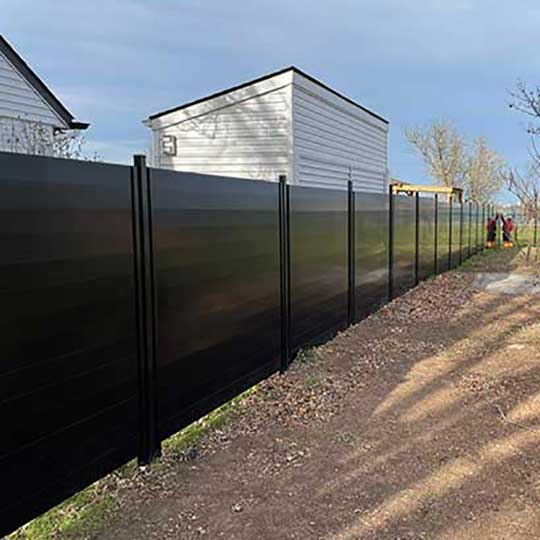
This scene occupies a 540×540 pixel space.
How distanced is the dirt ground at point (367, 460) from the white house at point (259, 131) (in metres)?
5.69

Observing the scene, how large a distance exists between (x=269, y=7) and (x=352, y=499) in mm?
12061

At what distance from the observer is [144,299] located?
2.65 metres

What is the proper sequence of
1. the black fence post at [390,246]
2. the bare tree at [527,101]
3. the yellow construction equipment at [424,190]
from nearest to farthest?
the black fence post at [390,246] < the bare tree at [527,101] < the yellow construction equipment at [424,190]

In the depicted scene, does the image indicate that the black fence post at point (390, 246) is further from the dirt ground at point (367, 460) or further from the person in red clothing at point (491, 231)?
the person in red clothing at point (491, 231)

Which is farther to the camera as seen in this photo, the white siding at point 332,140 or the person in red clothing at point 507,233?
Result: the person in red clothing at point 507,233

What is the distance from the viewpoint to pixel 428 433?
3361 millimetres

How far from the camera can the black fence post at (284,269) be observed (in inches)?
173

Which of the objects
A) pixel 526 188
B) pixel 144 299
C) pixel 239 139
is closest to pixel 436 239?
pixel 526 188

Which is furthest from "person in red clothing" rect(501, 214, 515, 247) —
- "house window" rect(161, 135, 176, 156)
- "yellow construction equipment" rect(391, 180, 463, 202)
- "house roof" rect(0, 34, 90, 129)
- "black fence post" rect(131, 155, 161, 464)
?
"black fence post" rect(131, 155, 161, 464)

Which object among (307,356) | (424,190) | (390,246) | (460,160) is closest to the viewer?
(307,356)

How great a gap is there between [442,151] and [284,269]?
93.1ft

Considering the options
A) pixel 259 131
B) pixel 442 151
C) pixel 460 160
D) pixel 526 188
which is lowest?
pixel 526 188

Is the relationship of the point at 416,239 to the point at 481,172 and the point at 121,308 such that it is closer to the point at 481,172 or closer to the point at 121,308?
the point at 121,308

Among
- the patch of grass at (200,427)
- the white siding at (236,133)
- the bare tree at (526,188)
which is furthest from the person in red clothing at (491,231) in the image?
the patch of grass at (200,427)
